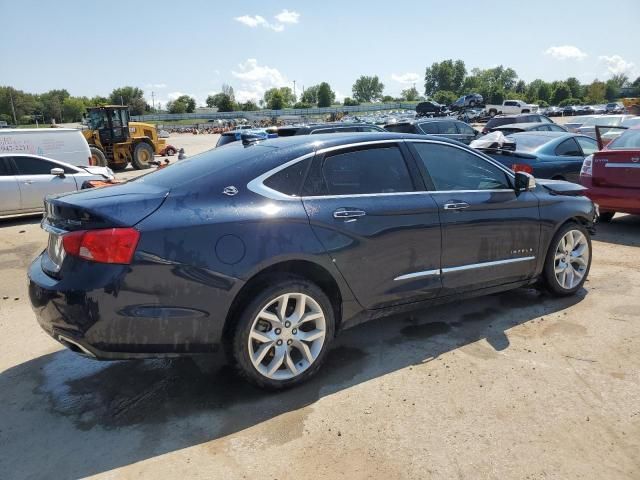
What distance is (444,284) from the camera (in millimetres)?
3941

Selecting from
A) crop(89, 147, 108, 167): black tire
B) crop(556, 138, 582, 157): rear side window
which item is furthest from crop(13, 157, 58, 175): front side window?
crop(556, 138, 582, 157): rear side window

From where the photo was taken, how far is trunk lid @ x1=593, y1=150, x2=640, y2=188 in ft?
23.9

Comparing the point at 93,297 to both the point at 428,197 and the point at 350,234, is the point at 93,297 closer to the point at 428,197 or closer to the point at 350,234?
the point at 350,234

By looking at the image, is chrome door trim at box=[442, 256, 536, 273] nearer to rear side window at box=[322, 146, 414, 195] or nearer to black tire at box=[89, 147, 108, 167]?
rear side window at box=[322, 146, 414, 195]

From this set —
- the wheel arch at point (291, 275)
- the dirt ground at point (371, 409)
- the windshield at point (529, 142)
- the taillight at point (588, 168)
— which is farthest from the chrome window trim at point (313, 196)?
the windshield at point (529, 142)

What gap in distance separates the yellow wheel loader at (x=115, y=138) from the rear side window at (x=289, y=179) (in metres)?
19.4

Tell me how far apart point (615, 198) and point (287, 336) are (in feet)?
20.7

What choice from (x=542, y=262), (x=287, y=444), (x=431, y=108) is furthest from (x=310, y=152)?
(x=431, y=108)

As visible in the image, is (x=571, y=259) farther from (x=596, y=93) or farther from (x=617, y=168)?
(x=596, y=93)

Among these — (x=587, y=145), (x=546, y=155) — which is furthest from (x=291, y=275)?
(x=587, y=145)

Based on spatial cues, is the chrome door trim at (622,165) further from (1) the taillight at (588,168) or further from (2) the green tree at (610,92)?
(2) the green tree at (610,92)

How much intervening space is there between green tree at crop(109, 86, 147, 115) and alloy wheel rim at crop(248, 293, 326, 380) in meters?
141

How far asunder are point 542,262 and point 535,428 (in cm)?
214

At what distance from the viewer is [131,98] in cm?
14200
